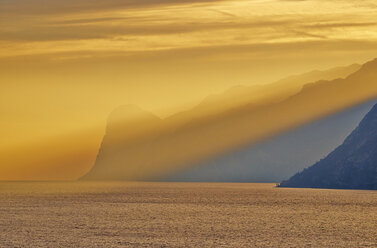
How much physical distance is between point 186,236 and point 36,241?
67.6 feet

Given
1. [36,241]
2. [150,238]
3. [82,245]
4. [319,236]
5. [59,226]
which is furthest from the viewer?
[59,226]

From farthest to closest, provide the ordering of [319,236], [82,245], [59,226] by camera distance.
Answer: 1. [59,226]
2. [319,236]
3. [82,245]

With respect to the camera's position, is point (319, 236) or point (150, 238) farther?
point (319, 236)

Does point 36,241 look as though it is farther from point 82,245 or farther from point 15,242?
point 82,245

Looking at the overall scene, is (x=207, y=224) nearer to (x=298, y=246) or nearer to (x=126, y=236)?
(x=126, y=236)

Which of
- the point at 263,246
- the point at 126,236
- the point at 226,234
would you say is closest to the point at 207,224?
Answer: the point at 226,234

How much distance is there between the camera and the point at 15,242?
8606 centimetres

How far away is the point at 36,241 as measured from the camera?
3457 inches

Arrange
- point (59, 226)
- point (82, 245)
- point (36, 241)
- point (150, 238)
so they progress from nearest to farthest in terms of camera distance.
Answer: point (82, 245) → point (36, 241) → point (150, 238) → point (59, 226)

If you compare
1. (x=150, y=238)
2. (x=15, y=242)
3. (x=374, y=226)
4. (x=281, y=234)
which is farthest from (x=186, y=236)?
(x=374, y=226)

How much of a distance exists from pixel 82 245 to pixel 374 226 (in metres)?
57.7

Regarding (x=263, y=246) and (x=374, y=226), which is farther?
(x=374, y=226)

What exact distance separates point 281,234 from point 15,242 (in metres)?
37.8

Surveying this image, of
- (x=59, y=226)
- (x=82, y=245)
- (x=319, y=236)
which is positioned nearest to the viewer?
(x=82, y=245)
